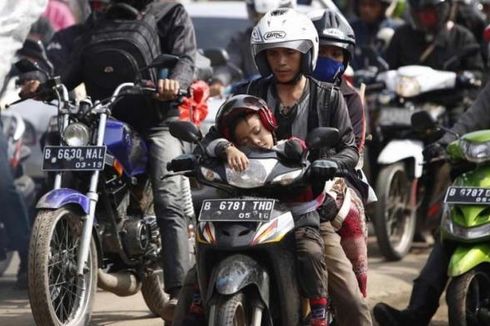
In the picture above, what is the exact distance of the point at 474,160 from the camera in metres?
8.02

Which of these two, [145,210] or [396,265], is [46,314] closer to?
[145,210]

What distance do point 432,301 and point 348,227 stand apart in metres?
1.14

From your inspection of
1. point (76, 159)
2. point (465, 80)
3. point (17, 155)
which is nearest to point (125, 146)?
point (76, 159)

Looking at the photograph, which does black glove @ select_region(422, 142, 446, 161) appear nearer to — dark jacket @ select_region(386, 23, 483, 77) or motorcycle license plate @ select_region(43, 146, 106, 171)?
motorcycle license plate @ select_region(43, 146, 106, 171)

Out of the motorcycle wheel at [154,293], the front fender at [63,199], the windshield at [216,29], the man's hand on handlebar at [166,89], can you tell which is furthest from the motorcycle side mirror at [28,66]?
the windshield at [216,29]

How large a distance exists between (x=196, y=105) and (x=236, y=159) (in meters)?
2.72

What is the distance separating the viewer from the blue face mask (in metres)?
7.86

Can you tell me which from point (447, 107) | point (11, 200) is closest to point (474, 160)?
point (11, 200)

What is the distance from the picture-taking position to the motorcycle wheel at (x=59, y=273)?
7414 millimetres

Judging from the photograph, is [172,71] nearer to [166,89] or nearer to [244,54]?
[166,89]

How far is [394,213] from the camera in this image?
472 inches

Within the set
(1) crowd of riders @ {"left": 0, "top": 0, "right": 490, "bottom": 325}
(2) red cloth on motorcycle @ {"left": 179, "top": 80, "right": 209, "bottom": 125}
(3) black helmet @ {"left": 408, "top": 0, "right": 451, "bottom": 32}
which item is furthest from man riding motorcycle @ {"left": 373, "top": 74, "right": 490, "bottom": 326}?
(3) black helmet @ {"left": 408, "top": 0, "right": 451, "bottom": 32}

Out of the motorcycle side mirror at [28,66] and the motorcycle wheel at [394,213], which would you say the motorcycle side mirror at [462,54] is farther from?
the motorcycle side mirror at [28,66]

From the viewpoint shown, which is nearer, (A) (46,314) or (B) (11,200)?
(A) (46,314)
